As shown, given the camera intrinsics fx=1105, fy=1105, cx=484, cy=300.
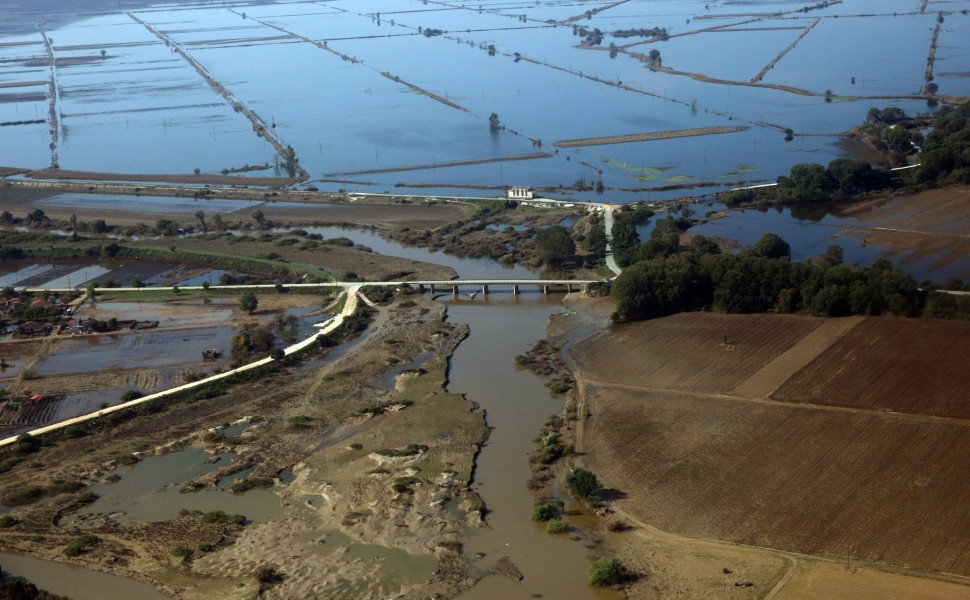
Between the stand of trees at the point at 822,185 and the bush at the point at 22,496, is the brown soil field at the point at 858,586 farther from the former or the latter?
the stand of trees at the point at 822,185

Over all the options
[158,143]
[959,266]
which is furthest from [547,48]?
[959,266]

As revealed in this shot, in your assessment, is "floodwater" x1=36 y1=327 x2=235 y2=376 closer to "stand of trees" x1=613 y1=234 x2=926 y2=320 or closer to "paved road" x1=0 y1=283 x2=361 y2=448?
"paved road" x1=0 y1=283 x2=361 y2=448

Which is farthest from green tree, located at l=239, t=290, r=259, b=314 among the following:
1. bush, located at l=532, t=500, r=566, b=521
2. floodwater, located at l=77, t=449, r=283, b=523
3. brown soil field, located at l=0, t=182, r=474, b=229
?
bush, located at l=532, t=500, r=566, b=521

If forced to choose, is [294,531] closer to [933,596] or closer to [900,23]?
[933,596]

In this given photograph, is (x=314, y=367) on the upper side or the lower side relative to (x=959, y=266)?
lower

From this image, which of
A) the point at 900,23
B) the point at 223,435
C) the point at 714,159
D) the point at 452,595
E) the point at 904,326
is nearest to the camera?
the point at 452,595
